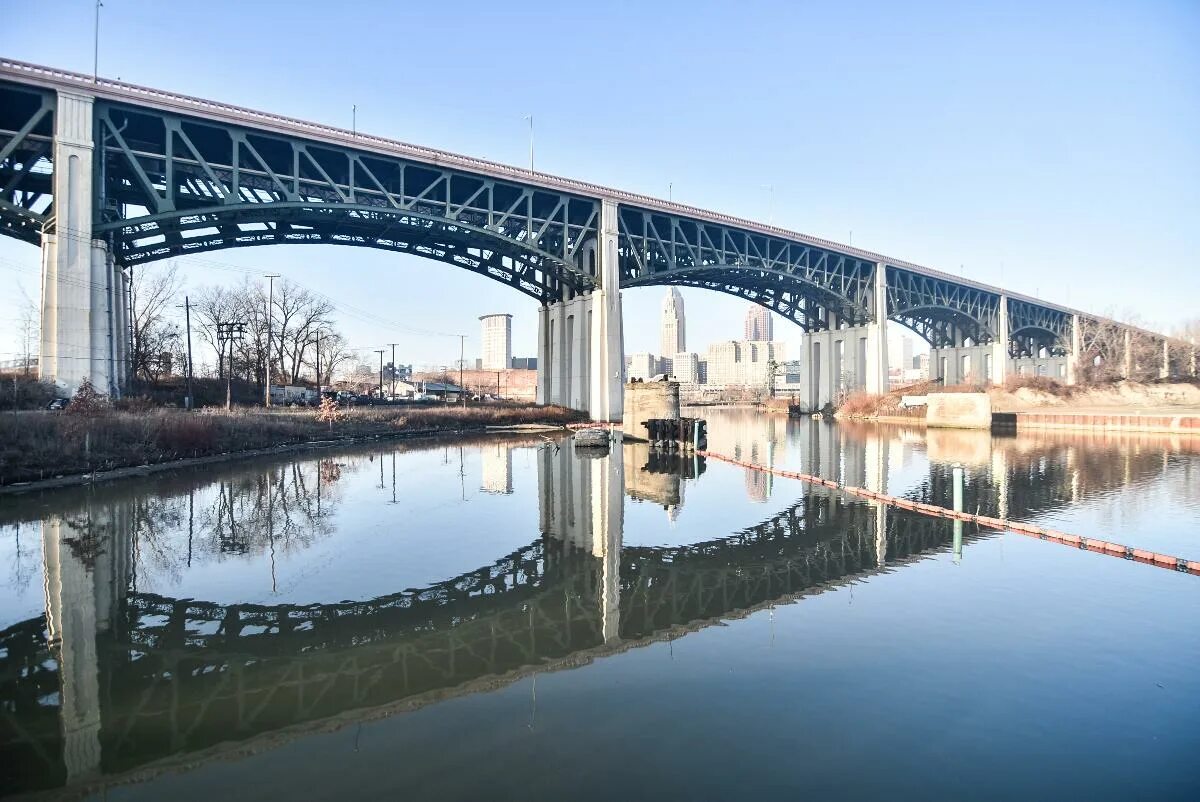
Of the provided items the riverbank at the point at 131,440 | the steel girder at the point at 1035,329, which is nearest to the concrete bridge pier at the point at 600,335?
the riverbank at the point at 131,440

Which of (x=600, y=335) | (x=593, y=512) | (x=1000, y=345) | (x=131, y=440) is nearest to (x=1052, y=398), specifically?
(x=1000, y=345)

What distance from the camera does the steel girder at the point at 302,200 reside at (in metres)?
36.4

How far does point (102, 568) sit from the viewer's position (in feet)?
41.1

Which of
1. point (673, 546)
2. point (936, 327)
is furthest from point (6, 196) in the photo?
point (936, 327)

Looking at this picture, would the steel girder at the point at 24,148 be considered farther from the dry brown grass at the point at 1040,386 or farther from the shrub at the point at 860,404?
the dry brown grass at the point at 1040,386

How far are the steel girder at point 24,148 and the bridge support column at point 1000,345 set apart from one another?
101 m

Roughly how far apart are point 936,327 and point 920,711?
105 m

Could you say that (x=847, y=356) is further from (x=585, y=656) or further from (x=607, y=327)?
(x=585, y=656)

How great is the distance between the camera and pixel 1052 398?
74.2 metres

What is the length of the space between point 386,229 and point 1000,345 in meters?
84.9

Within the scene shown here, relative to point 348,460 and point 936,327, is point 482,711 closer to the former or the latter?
point 348,460

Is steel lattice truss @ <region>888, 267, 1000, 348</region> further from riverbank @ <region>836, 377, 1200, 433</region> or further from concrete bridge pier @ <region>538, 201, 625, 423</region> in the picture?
concrete bridge pier @ <region>538, 201, 625, 423</region>

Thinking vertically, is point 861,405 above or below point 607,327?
below

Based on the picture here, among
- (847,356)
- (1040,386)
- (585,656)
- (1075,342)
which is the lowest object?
(585,656)
